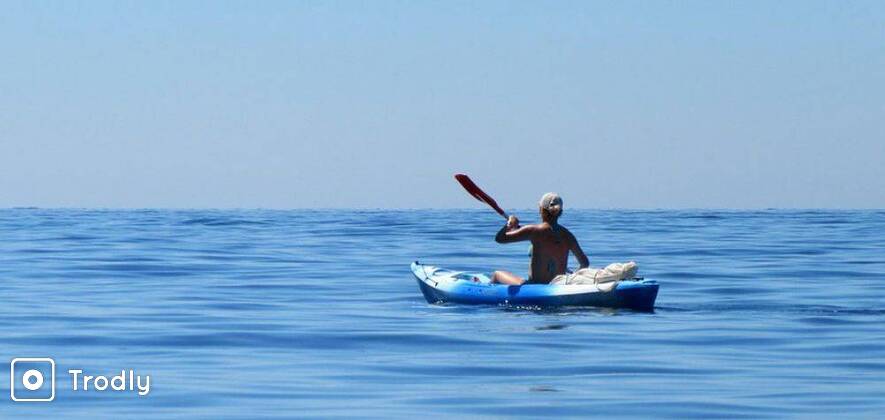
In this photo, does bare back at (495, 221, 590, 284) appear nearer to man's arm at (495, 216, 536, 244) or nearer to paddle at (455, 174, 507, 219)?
man's arm at (495, 216, 536, 244)

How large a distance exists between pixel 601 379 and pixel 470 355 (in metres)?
1.76

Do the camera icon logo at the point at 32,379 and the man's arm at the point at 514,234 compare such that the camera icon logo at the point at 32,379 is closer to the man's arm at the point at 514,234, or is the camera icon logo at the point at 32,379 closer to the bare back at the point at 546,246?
the man's arm at the point at 514,234

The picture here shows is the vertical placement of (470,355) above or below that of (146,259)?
below

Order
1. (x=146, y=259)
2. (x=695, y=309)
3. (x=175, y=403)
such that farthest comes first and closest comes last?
1. (x=146, y=259)
2. (x=695, y=309)
3. (x=175, y=403)

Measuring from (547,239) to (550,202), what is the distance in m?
0.40

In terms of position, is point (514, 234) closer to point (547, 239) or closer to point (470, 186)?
point (547, 239)

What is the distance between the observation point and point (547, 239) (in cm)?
1809

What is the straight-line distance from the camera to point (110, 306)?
1906cm

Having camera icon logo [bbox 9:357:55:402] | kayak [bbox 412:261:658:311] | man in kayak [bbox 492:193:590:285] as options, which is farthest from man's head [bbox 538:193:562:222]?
camera icon logo [bbox 9:357:55:402]

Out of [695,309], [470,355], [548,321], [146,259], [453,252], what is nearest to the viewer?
[470,355]

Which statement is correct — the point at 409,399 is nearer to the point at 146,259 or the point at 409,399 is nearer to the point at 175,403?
the point at 175,403

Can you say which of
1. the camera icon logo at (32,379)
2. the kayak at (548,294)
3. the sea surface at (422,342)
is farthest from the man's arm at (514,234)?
the camera icon logo at (32,379)

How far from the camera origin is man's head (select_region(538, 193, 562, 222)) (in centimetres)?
1797

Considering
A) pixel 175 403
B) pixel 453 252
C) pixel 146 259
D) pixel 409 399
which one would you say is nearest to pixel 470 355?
pixel 409 399
